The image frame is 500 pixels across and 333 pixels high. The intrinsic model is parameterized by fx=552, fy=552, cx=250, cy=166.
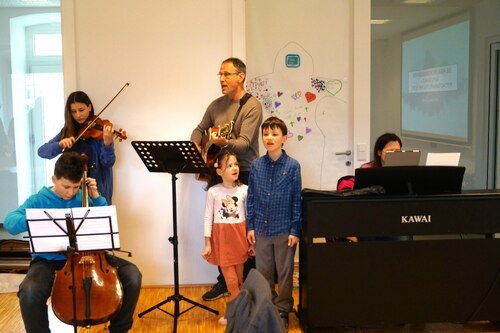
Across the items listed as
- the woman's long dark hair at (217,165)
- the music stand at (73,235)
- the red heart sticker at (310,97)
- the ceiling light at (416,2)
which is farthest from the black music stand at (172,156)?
the ceiling light at (416,2)

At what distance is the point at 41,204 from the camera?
288cm

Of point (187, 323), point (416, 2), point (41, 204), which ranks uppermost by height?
point (416, 2)

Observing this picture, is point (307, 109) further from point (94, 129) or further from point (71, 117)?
point (71, 117)

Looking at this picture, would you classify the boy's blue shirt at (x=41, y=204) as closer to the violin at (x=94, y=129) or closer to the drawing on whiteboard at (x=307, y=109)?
the violin at (x=94, y=129)

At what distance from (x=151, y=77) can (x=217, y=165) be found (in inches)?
38.8

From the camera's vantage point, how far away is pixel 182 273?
4082 mm

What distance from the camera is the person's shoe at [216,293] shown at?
381 centimetres

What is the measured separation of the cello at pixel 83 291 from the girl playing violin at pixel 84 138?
102 cm

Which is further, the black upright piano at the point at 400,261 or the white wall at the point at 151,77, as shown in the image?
the white wall at the point at 151,77

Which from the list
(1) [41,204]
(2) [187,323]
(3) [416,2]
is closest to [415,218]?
(2) [187,323]

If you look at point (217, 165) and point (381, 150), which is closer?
point (217, 165)

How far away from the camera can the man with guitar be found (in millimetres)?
3463

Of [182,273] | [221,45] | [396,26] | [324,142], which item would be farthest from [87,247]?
[396,26]

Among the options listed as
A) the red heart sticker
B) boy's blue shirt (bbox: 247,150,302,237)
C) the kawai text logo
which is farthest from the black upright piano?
the red heart sticker
